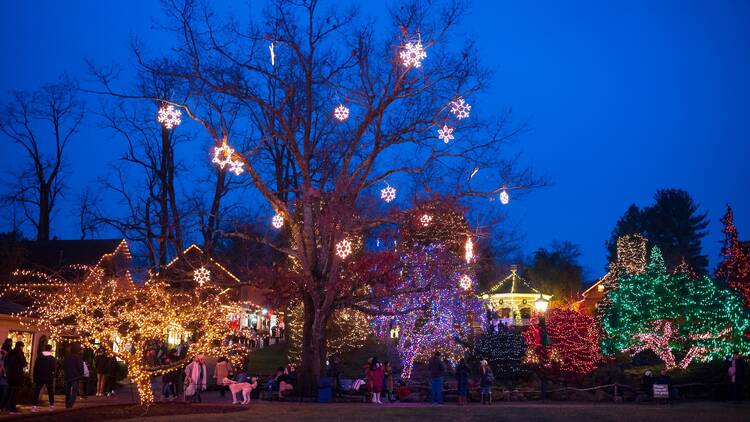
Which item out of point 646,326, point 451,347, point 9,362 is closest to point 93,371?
point 9,362

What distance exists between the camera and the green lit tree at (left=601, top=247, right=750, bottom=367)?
1171 inches

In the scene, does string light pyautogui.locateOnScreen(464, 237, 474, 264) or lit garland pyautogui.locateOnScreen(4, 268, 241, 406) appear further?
string light pyautogui.locateOnScreen(464, 237, 474, 264)

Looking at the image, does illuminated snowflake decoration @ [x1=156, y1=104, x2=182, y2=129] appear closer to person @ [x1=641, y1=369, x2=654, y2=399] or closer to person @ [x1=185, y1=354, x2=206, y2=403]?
person @ [x1=185, y1=354, x2=206, y2=403]

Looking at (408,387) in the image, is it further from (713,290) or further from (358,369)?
(713,290)

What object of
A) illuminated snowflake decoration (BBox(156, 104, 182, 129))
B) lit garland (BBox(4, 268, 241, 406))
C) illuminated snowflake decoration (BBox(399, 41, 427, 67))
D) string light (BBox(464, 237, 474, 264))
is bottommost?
lit garland (BBox(4, 268, 241, 406))

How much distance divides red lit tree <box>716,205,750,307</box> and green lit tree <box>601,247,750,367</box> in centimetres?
77

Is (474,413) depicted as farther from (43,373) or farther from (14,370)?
(14,370)

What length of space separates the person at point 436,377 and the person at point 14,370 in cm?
1119

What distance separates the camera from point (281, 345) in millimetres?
44125

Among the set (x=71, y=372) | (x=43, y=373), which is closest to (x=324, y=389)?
(x=71, y=372)

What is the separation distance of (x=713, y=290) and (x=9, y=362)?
27059 mm

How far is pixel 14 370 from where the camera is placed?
16750 millimetres

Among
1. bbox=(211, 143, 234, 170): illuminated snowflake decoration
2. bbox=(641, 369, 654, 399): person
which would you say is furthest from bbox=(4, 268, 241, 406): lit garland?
bbox=(641, 369, 654, 399): person

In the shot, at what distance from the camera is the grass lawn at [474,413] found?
16.8 meters
